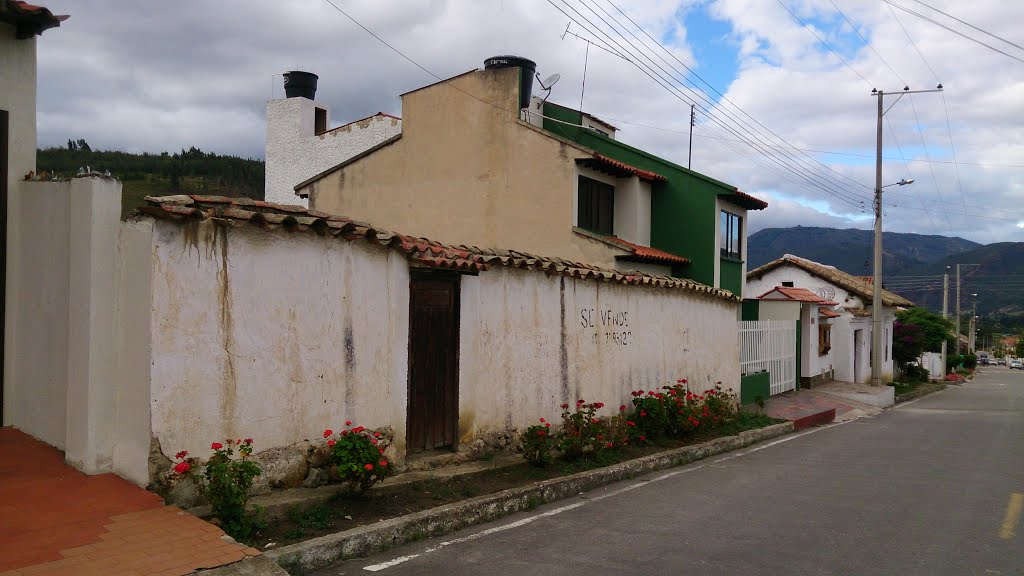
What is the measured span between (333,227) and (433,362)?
2.46 m

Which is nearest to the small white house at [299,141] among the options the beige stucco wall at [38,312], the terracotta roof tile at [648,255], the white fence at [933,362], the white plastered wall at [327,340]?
the terracotta roof tile at [648,255]

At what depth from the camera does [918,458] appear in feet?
40.6

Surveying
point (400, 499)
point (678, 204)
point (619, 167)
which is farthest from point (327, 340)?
point (678, 204)

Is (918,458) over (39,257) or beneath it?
beneath

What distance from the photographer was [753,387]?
62.9 feet

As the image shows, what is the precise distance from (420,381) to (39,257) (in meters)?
4.15

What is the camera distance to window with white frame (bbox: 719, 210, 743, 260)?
75.9ft

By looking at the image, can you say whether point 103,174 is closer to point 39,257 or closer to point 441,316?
point 39,257

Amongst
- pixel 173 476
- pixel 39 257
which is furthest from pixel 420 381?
pixel 39 257

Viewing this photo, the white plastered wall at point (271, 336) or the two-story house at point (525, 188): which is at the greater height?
the two-story house at point (525, 188)

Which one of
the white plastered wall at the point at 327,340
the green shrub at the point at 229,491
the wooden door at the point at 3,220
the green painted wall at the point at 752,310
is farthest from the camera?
the green painted wall at the point at 752,310

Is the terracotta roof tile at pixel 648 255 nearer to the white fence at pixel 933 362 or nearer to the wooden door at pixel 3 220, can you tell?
the wooden door at pixel 3 220

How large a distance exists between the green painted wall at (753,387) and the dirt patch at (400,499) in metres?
8.31

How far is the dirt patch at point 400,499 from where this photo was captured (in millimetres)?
6195
